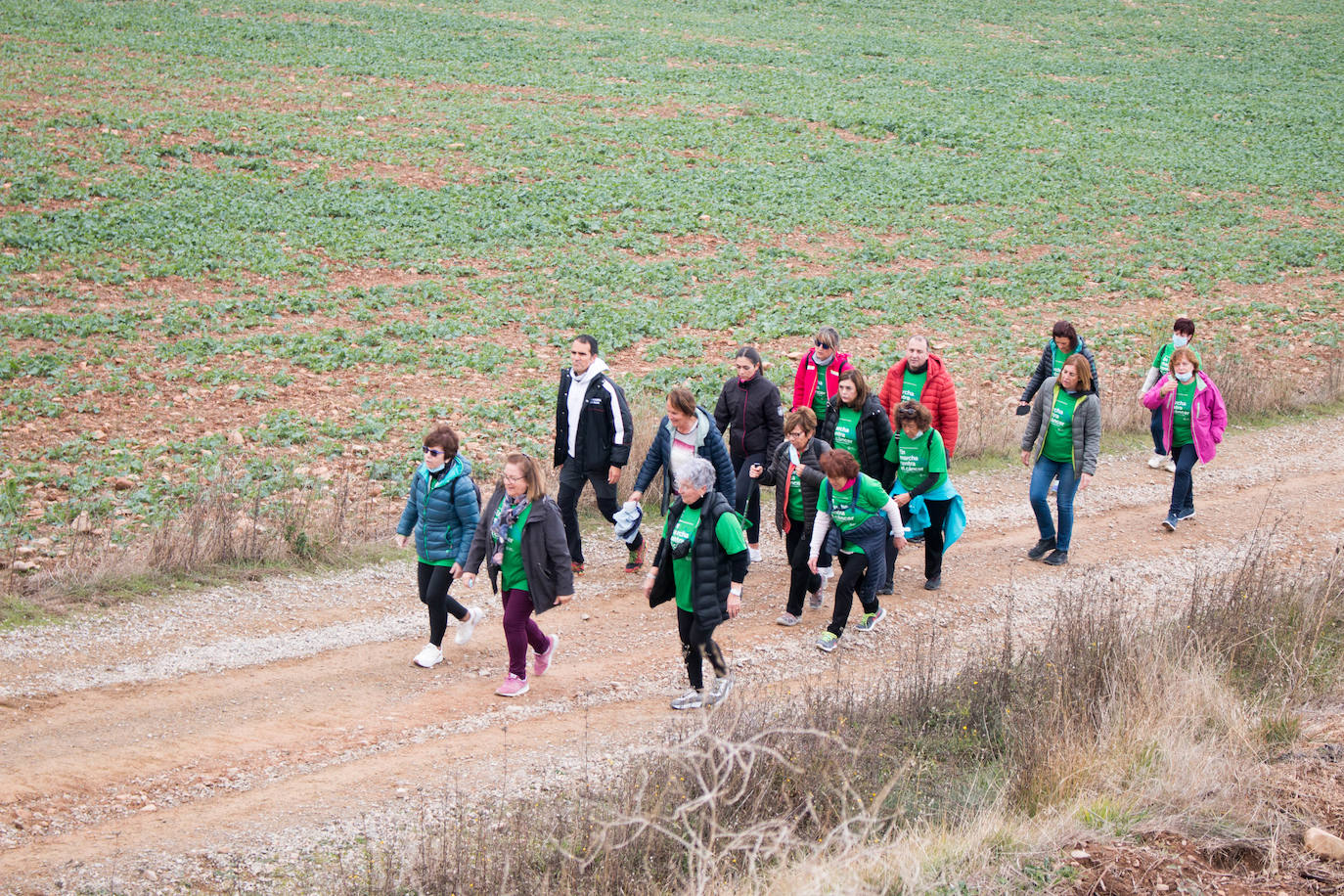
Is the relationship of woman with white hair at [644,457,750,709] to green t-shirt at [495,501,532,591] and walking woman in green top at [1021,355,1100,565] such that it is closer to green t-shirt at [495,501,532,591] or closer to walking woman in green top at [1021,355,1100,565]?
green t-shirt at [495,501,532,591]

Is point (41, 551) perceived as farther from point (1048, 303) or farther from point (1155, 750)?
point (1048, 303)

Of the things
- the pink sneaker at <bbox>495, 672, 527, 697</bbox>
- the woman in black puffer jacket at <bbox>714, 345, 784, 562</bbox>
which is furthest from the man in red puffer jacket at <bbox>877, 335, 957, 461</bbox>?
the pink sneaker at <bbox>495, 672, 527, 697</bbox>

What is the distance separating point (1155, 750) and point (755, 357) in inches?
185

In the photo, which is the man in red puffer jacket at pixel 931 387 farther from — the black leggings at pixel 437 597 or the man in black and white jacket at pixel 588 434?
the black leggings at pixel 437 597

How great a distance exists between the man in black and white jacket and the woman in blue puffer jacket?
61.3 inches

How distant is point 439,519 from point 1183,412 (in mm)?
7654

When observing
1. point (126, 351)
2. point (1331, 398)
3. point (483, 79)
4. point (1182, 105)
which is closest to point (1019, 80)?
point (1182, 105)

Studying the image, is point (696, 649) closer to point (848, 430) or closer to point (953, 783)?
point (953, 783)

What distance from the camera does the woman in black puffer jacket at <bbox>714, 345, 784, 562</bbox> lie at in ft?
32.1

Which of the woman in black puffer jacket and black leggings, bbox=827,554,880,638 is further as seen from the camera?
the woman in black puffer jacket

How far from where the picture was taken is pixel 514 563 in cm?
764

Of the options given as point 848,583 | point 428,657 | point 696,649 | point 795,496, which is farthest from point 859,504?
point 428,657

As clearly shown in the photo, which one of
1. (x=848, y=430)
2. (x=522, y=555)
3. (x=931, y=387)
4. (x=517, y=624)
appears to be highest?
(x=931, y=387)

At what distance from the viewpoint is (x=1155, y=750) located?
252 inches
